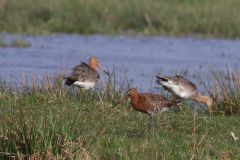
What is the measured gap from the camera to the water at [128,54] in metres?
15.4

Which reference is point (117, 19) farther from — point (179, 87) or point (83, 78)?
point (179, 87)

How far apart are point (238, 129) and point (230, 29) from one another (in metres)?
15.4

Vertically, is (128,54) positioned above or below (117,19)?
below

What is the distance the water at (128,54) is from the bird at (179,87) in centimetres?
314

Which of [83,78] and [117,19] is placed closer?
[83,78]

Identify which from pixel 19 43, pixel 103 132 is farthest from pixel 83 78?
pixel 19 43

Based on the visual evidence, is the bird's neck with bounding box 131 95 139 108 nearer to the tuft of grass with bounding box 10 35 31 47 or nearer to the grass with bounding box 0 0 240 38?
the tuft of grass with bounding box 10 35 31 47

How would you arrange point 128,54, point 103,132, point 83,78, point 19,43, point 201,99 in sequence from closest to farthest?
point 103,132
point 83,78
point 201,99
point 128,54
point 19,43

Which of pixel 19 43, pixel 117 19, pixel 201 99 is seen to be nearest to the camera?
pixel 201 99

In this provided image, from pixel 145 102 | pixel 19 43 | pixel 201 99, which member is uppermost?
pixel 19 43

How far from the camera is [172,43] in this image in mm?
21219

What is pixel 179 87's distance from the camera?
9516 mm

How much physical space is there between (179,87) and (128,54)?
9.52 meters

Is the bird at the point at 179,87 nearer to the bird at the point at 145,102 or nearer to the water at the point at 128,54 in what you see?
the bird at the point at 145,102
